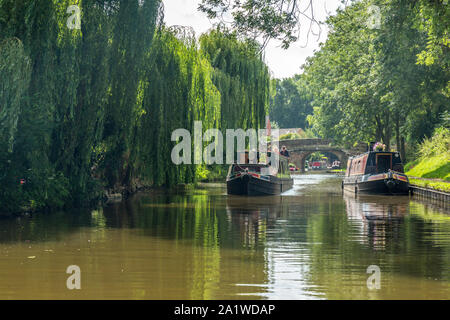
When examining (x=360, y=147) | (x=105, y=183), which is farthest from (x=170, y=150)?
(x=360, y=147)

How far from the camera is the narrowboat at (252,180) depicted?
96.3 ft

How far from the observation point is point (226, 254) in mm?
11344

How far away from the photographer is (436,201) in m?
25.4

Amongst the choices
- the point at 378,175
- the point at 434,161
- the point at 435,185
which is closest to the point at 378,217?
the point at 435,185

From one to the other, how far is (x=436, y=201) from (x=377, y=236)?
12.3 metres

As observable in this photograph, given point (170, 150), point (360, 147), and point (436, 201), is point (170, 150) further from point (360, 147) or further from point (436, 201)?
point (360, 147)

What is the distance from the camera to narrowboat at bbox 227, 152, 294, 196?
29.3m

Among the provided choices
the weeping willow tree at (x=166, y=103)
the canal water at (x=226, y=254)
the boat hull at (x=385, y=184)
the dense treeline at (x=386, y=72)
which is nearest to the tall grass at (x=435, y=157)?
the dense treeline at (x=386, y=72)

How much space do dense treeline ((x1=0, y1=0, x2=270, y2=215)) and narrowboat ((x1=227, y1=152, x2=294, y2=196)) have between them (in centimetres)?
264

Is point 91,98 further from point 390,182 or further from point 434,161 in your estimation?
point 434,161

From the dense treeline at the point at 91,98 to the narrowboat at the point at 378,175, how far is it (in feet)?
25.1

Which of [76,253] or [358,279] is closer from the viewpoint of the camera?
[358,279]

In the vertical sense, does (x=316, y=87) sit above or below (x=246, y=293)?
above

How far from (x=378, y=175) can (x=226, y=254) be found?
19868 millimetres
